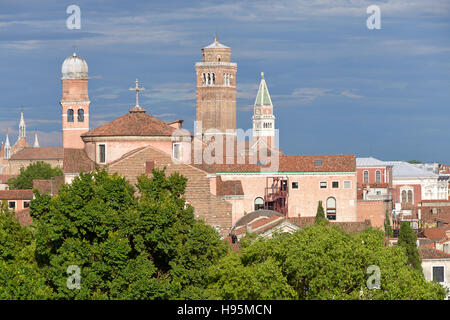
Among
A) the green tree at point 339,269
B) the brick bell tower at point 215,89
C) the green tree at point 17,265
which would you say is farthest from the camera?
the brick bell tower at point 215,89

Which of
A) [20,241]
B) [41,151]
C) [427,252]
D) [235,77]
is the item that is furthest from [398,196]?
[41,151]

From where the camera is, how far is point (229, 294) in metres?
29.2

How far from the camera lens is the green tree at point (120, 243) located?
31.5 m

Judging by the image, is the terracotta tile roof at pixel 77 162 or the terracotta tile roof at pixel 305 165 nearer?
the terracotta tile roof at pixel 77 162

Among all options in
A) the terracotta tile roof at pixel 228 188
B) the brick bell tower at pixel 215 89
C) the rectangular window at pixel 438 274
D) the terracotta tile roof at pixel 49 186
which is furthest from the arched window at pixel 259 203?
the brick bell tower at pixel 215 89

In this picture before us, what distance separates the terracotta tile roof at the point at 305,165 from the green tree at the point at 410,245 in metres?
23.2

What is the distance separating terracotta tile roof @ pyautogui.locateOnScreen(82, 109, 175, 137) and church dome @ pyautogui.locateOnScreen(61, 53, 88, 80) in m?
22.0

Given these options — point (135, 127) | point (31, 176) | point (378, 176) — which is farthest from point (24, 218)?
point (31, 176)

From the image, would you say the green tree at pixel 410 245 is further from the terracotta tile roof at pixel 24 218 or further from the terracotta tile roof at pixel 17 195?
the terracotta tile roof at pixel 17 195

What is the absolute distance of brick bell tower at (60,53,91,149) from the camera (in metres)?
76.4

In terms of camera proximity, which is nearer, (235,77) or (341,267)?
(341,267)

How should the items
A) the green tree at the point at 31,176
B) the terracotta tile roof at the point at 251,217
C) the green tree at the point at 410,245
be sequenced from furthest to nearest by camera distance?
the green tree at the point at 31,176 → the terracotta tile roof at the point at 251,217 → the green tree at the point at 410,245

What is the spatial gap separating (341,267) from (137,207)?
8460 millimetres
